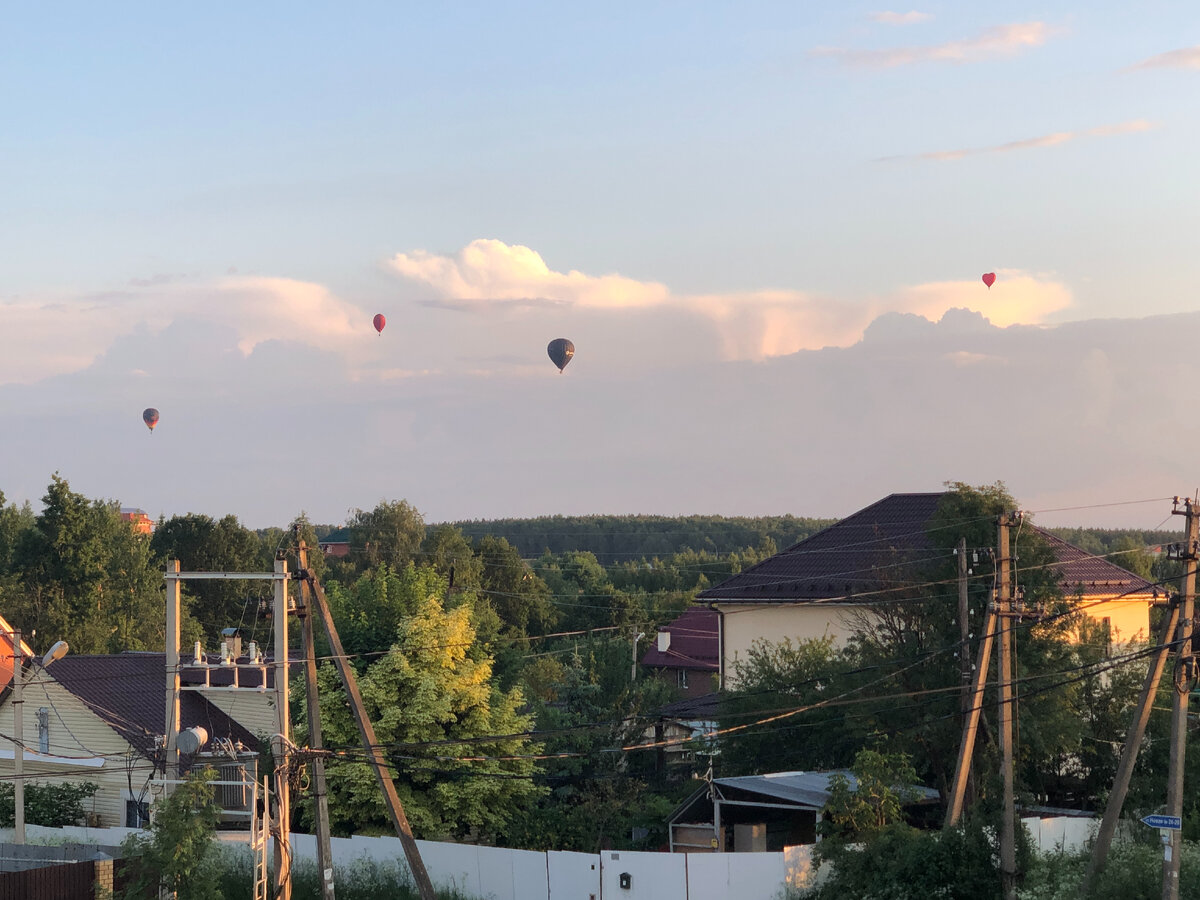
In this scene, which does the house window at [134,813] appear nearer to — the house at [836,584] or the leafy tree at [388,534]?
the house at [836,584]

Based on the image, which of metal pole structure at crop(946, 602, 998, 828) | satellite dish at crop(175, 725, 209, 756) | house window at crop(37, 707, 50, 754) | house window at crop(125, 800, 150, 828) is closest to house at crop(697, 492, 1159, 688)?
metal pole structure at crop(946, 602, 998, 828)

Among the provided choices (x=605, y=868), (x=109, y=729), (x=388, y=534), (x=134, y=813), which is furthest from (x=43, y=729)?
(x=388, y=534)

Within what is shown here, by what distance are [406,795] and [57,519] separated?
4730 centimetres

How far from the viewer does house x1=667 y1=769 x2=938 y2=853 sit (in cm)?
3138

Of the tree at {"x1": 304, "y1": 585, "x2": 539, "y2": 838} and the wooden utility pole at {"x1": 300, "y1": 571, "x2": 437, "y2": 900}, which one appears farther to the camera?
the tree at {"x1": 304, "y1": 585, "x2": 539, "y2": 838}

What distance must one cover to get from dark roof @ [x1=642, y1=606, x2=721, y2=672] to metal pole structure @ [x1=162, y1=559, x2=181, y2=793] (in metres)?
42.0

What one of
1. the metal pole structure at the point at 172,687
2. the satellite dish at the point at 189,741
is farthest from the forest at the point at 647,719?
the satellite dish at the point at 189,741

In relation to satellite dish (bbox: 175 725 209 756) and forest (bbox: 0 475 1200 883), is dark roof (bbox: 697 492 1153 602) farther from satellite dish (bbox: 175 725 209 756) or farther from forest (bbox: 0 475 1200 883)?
satellite dish (bbox: 175 725 209 756)

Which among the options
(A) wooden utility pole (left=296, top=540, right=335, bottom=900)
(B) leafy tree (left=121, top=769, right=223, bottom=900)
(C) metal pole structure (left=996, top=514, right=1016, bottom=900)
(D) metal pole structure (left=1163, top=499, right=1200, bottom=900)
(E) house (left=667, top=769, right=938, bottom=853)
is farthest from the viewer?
(E) house (left=667, top=769, right=938, bottom=853)

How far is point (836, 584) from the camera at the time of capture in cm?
4247

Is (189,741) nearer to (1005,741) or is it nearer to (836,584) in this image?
(1005,741)

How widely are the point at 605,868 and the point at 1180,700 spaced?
1185 centimetres

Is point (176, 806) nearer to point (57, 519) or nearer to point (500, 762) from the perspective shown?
point (500, 762)

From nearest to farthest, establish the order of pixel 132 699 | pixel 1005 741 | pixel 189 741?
pixel 1005 741
pixel 189 741
pixel 132 699
